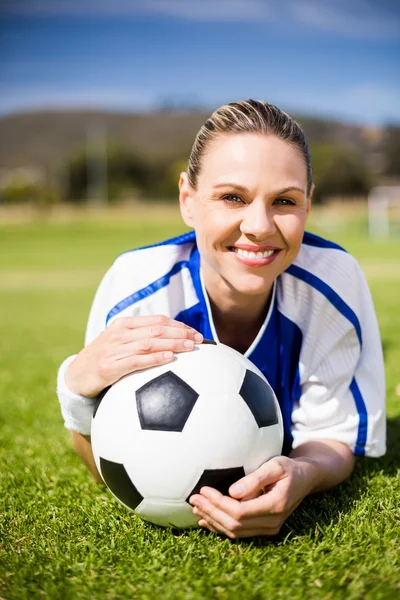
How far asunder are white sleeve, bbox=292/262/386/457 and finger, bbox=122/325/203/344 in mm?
758

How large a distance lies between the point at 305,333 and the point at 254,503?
0.99 metres

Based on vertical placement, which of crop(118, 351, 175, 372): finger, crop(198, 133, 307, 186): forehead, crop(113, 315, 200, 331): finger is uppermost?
crop(198, 133, 307, 186): forehead

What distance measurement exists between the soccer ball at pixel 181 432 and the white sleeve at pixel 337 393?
532 millimetres

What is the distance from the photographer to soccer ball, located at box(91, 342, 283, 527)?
94.5 inches

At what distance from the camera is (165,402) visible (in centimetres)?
245

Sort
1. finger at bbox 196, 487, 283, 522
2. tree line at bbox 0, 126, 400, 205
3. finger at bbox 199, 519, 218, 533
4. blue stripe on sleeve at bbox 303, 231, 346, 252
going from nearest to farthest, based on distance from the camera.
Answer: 1. finger at bbox 196, 487, 283, 522
2. finger at bbox 199, 519, 218, 533
3. blue stripe on sleeve at bbox 303, 231, 346, 252
4. tree line at bbox 0, 126, 400, 205

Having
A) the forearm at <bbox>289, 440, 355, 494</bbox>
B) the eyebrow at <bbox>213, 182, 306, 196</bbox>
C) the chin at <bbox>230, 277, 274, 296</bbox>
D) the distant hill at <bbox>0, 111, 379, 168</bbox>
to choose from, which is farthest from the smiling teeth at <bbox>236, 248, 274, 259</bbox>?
the distant hill at <bbox>0, 111, 379, 168</bbox>

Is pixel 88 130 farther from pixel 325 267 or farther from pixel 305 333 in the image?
pixel 305 333

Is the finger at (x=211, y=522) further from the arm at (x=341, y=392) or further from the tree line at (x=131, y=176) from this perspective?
the tree line at (x=131, y=176)

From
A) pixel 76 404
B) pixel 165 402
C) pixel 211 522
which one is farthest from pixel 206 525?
pixel 76 404

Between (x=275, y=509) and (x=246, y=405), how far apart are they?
0.38 m

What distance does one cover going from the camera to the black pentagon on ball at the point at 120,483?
2.49 meters

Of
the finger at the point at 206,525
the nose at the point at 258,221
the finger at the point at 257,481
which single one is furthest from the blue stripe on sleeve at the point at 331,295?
the finger at the point at 206,525

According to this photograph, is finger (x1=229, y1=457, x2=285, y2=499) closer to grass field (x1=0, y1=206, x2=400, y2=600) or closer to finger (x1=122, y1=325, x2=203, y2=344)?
grass field (x1=0, y1=206, x2=400, y2=600)
